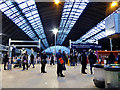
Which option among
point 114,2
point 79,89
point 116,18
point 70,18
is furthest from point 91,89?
point 70,18

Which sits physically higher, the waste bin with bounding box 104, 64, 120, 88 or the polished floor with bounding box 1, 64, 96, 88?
the waste bin with bounding box 104, 64, 120, 88

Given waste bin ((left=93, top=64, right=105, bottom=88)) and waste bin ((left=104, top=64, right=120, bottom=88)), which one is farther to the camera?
waste bin ((left=93, top=64, right=105, bottom=88))

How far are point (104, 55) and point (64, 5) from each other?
29.6ft

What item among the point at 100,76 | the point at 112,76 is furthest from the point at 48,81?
the point at 112,76

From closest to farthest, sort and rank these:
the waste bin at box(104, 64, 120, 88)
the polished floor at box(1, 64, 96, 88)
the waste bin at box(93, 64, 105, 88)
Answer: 1. the waste bin at box(104, 64, 120, 88)
2. the waste bin at box(93, 64, 105, 88)
3. the polished floor at box(1, 64, 96, 88)

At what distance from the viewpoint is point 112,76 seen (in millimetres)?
4105

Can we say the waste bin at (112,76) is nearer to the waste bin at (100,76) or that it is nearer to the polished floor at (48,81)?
the waste bin at (100,76)

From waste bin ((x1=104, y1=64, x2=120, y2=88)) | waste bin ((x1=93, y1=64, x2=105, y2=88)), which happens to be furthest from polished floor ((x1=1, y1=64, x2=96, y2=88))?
waste bin ((x1=104, y1=64, x2=120, y2=88))

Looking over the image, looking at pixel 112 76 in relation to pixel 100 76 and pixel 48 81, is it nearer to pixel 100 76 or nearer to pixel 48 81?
pixel 100 76

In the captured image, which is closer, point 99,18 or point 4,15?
point 4,15

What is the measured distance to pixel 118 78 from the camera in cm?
395

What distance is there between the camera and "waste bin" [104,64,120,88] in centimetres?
398

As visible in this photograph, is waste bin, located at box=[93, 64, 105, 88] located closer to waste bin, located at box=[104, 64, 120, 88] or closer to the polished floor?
waste bin, located at box=[104, 64, 120, 88]

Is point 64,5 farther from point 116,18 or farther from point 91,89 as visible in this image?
point 91,89
